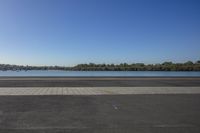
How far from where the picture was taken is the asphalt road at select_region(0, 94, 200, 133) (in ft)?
22.0

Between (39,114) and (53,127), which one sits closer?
(53,127)

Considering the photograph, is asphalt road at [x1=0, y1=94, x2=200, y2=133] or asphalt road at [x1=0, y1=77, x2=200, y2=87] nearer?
asphalt road at [x1=0, y1=94, x2=200, y2=133]

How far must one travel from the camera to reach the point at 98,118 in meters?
8.02

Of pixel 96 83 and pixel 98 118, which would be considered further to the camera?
pixel 96 83

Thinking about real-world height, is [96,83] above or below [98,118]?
above

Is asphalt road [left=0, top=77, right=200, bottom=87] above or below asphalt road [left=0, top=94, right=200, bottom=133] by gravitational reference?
above

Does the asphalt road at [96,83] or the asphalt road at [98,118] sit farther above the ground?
the asphalt road at [96,83]

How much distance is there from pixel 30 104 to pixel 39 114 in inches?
87.7

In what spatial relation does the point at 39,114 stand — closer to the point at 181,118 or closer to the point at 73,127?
the point at 73,127

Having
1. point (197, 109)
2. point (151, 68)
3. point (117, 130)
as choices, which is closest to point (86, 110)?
point (117, 130)

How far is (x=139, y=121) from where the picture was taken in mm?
7652

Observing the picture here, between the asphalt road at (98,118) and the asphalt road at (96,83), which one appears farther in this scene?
the asphalt road at (96,83)

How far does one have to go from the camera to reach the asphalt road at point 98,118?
6.69m

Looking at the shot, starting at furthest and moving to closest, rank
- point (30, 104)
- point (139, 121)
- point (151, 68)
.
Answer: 1. point (151, 68)
2. point (30, 104)
3. point (139, 121)
